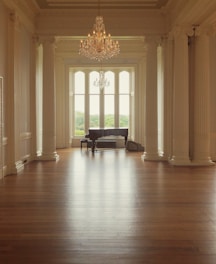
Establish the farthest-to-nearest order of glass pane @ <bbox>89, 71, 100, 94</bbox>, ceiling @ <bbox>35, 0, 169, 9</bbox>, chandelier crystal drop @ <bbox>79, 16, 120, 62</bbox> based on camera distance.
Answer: glass pane @ <bbox>89, 71, 100, 94</bbox>
ceiling @ <bbox>35, 0, 169, 9</bbox>
chandelier crystal drop @ <bbox>79, 16, 120, 62</bbox>

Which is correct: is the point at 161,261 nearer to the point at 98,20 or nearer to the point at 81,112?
the point at 98,20

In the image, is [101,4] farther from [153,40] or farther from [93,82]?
[93,82]

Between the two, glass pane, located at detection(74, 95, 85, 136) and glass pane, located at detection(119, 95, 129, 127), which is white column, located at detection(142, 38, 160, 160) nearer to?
glass pane, located at detection(119, 95, 129, 127)

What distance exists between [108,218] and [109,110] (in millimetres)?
13200

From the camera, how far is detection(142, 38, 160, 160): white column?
1203cm

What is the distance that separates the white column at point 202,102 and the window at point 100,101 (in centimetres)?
729

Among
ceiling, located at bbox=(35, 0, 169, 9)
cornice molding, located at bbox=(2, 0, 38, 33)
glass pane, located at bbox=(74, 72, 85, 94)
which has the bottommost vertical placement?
glass pane, located at bbox=(74, 72, 85, 94)

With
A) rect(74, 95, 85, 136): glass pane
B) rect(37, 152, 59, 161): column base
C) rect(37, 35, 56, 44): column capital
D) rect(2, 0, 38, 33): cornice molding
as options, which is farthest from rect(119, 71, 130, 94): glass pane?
rect(2, 0, 38, 33): cornice molding

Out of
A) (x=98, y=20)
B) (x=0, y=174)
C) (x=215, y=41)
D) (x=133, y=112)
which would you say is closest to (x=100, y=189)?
(x=0, y=174)

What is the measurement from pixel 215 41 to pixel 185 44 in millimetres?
1346

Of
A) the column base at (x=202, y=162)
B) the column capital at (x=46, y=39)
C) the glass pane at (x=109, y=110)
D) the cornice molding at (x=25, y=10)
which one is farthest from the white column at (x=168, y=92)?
the glass pane at (x=109, y=110)

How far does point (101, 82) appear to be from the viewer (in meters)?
17.6

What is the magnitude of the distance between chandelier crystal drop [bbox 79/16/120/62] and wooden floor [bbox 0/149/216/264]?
3930 millimetres

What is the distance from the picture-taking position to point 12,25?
9141mm
